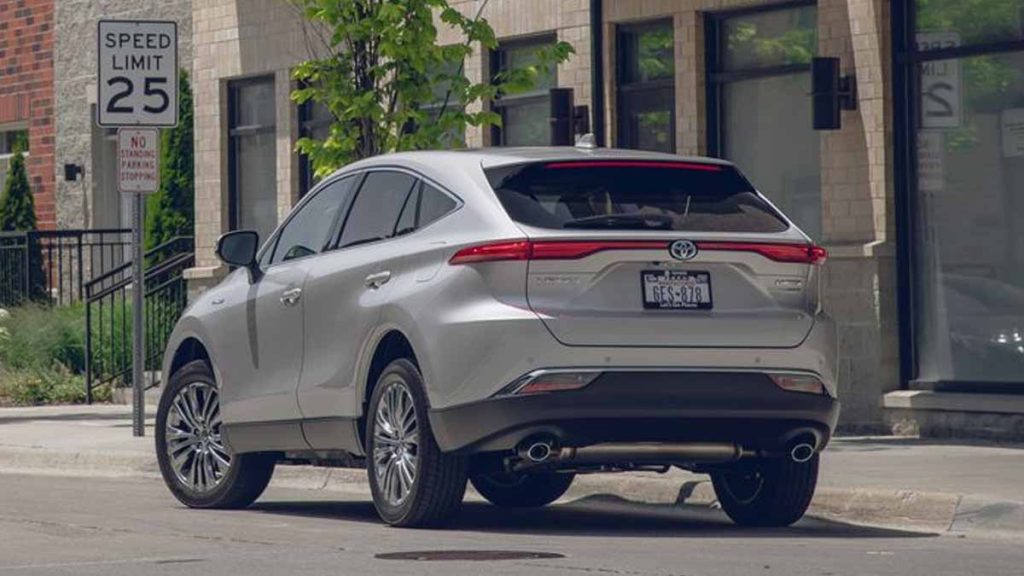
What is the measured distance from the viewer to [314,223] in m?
12.3

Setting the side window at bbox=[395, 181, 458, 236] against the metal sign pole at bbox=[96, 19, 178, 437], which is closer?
the side window at bbox=[395, 181, 458, 236]

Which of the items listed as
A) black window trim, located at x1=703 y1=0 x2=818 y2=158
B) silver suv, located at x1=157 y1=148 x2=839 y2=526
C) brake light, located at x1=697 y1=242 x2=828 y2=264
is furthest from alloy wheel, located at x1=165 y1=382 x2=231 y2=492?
black window trim, located at x1=703 y1=0 x2=818 y2=158

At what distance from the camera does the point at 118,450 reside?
53.3 ft

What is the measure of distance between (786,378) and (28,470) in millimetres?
7241

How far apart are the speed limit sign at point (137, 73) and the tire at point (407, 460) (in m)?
6.55

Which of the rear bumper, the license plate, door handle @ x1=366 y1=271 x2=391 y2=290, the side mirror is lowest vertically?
the rear bumper

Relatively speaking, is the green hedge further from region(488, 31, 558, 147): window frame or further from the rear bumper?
the rear bumper

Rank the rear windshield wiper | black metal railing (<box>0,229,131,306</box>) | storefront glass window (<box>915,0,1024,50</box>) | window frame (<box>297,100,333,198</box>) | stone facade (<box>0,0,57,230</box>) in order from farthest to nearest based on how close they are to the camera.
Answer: stone facade (<box>0,0,57,230</box>), black metal railing (<box>0,229,131,306</box>), window frame (<box>297,100,333,198</box>), storefront glass window (<box>915,0,1024,50</box>), the rear windshield wiper

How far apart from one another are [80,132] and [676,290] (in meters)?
18.0

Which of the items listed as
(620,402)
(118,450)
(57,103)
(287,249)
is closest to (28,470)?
(118,450)

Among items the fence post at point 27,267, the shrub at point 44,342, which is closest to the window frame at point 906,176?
the shrub at point 44,342

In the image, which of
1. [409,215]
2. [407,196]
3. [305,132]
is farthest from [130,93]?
[409,215]

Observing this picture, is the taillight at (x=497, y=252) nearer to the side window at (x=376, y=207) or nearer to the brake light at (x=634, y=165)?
the brake light at (x=634, y=165)

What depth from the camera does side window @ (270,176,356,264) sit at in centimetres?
1214
